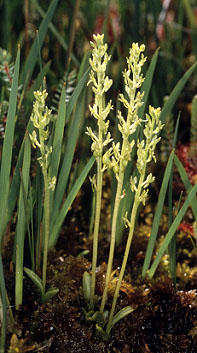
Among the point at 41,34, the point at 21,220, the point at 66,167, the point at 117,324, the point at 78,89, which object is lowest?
the point at 117,324

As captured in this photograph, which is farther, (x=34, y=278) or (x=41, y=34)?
(x=41, y=34)

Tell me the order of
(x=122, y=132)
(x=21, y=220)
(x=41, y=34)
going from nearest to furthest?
1. (x=122, y=132)
2. (x=21, y=220)
3. (x=41, y=34)

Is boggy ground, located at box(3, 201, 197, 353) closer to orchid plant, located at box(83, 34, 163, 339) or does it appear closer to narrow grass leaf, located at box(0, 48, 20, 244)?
orchid plant, located at box(83, 34, 163, 339)

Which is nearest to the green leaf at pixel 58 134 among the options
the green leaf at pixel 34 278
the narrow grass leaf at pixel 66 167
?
the narrow grass leaf at pixel 66 167

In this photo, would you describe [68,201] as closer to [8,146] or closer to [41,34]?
[8,146]

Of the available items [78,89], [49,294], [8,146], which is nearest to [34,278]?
[49,294]

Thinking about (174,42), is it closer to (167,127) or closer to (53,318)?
(167,127)

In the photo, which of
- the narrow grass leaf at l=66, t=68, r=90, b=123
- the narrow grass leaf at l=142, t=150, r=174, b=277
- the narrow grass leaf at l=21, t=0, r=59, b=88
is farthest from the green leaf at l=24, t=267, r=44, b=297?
the narrow grass leaf at l=21, t=0, r=59, b=88
